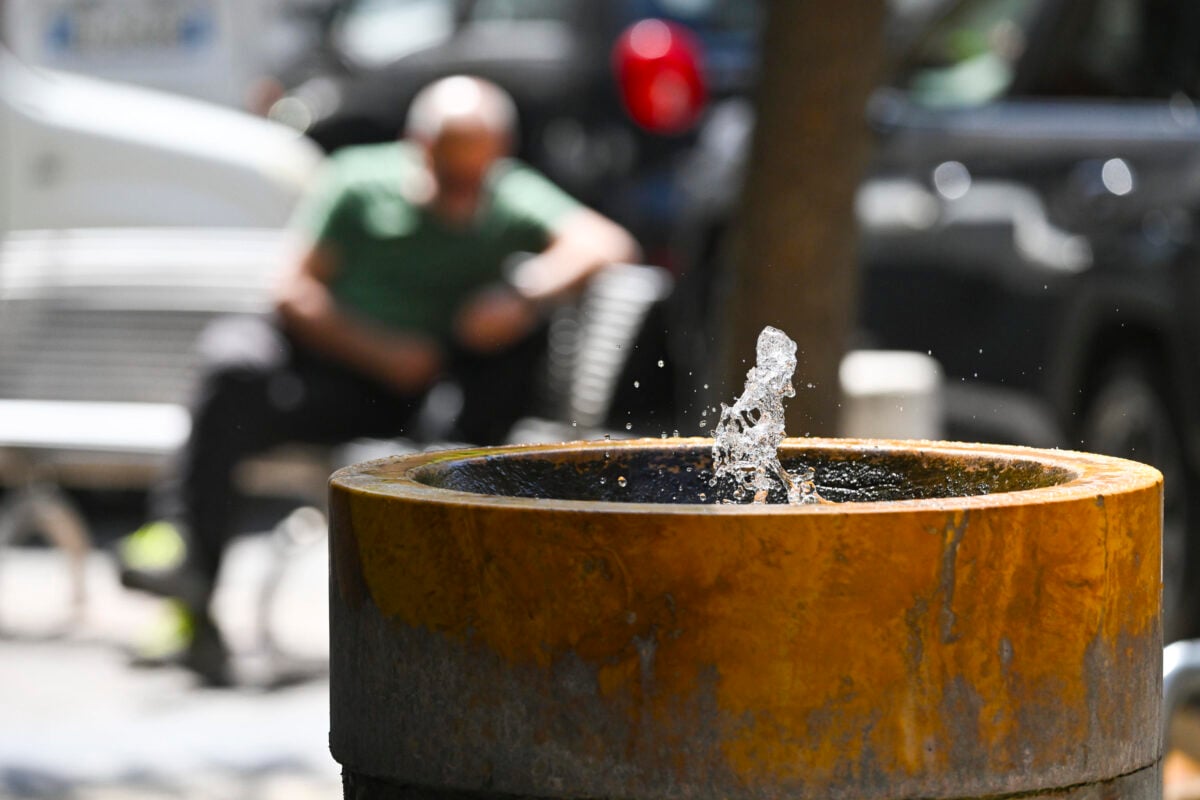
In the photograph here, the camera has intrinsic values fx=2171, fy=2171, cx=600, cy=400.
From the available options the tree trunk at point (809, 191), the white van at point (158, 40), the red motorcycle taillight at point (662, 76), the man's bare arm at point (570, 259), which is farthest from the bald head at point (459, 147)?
the white van at point (158, 40)

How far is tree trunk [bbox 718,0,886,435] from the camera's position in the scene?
14.3 feet

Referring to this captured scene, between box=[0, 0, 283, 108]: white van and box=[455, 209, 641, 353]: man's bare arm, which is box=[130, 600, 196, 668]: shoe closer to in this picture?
box=[455, 209, 641, 353]: man's bare arm

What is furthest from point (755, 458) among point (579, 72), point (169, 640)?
point (579, 72)

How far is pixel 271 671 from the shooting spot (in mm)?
6000

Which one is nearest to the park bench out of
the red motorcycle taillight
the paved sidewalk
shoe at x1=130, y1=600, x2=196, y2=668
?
the paved sidewalk

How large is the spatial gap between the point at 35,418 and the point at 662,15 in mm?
2810

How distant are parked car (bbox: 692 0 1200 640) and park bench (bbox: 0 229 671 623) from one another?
0.64m

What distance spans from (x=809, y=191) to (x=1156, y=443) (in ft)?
6.15

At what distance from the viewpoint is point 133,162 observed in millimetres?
9195

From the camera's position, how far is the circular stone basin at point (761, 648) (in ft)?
5.93

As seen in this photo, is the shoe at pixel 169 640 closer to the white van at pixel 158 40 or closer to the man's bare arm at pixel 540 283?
the man's bare arm at pixel 540 283

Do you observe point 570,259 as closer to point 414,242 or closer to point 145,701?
point 414,242

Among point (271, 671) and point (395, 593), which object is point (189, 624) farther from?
point (395, 593)

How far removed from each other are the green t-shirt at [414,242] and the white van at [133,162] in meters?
2.64
